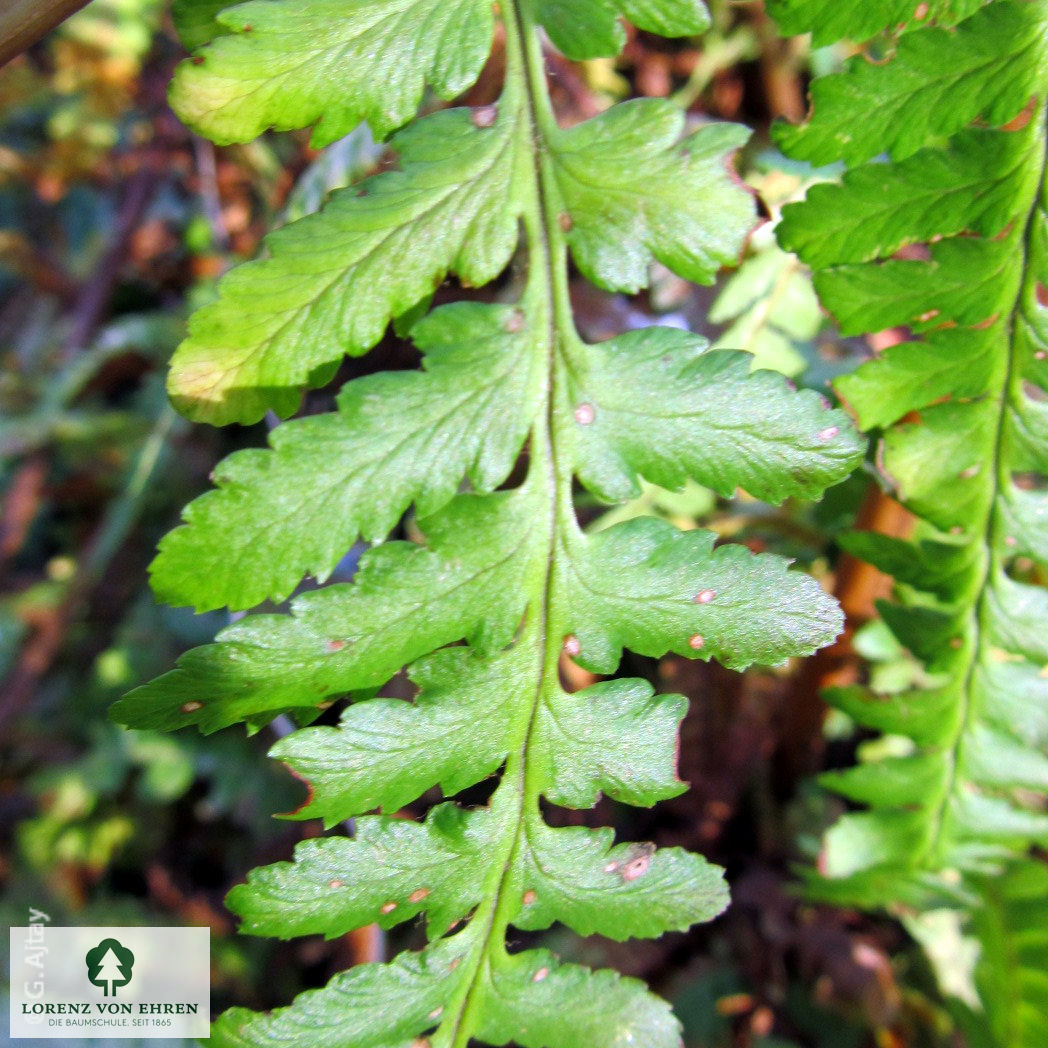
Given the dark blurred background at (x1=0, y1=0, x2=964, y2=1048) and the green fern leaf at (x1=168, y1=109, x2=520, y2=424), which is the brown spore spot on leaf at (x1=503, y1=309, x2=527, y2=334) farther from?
the dark blurred background at (x1=0, y1=0, x2=964, y2=1048)

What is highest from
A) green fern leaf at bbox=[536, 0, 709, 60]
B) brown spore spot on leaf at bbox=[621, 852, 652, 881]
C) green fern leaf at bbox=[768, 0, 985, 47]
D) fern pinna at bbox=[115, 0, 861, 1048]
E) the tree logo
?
green fern leaf at bbox=[768, 0, 985, 47]

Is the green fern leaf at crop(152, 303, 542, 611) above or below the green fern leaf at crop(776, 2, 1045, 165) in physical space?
below

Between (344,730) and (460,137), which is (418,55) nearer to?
(460,137)

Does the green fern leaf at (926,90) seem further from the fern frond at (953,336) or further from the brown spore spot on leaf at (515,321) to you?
the brown spore spot on leaf at (515,321)

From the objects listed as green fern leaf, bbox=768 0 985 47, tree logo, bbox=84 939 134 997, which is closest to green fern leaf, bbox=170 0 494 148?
green fern leaf, bbox=768 0 985 47

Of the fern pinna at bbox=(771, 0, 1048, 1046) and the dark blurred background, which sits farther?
the dark blurred background

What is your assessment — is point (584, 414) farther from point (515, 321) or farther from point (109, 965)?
point (109, 965)

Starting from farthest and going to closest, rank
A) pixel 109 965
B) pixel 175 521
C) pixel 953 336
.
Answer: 1. pixel 175 521
2. pixel 109 965
3. pixel 953 336

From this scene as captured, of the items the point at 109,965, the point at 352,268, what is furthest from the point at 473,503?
the point at 109,965
